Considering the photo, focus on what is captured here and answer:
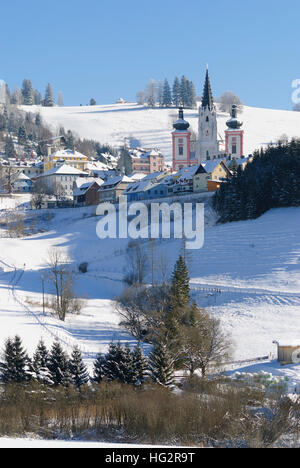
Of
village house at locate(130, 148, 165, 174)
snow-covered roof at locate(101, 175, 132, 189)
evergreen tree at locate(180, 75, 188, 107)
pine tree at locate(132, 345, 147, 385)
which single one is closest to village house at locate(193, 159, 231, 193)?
snow-covered roof at locate(101, 175, 132, 189)

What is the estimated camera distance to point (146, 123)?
6791 inches

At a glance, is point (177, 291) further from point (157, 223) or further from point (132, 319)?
point (157, 223)

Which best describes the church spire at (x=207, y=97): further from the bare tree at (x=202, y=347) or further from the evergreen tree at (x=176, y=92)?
the bare tree at (x=202, y=347)

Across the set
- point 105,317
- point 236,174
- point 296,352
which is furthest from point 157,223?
point 296,352

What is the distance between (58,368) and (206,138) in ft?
290

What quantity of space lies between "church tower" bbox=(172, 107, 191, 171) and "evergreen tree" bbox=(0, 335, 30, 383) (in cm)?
8172

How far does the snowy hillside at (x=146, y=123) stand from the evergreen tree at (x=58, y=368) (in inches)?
4828

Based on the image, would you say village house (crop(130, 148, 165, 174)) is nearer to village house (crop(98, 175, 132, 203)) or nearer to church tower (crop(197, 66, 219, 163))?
church tower (crop(197, 66, 219, 163))

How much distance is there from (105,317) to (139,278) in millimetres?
7600

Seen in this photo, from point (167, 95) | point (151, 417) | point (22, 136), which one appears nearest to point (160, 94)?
point (167, 95)

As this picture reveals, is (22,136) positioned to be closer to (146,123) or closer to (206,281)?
(146,123)

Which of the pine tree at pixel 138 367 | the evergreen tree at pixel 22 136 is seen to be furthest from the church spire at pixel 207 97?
the pine tree at pixel 138 367

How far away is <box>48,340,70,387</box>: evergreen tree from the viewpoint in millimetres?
21361

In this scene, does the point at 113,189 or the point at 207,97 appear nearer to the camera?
the point at 113,189
